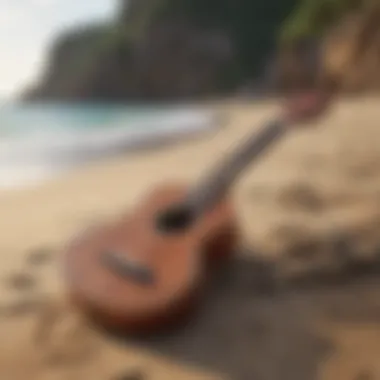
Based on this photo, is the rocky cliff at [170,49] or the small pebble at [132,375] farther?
the rocky cliff at [170,49]

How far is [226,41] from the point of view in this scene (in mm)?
745

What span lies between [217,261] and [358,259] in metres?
0.17

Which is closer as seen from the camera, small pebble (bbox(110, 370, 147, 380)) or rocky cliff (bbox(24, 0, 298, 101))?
small pebble (bbox(110, 370, 147, 380))

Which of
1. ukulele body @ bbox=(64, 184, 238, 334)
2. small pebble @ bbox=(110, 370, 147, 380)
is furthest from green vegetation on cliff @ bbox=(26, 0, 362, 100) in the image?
small pebble @ bbox=(110, 370, 147, 380)

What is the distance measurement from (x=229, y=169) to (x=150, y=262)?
0.15 metres

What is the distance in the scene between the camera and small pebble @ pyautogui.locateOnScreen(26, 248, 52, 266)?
0.66 m

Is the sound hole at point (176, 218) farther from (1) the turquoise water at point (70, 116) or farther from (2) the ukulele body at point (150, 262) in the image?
(1) the turquoise water at point (70, 116)

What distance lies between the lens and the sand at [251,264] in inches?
22.8

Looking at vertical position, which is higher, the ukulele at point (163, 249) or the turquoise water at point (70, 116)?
the turquoise water at point (70, 116)

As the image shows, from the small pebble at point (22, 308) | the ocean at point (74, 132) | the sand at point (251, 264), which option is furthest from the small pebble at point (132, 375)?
the ocean at point (74, 132)

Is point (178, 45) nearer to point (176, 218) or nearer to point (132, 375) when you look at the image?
point (176, 218)

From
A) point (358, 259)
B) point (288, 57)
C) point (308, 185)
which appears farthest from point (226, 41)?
point (358, 259)

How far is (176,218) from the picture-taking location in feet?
2.16

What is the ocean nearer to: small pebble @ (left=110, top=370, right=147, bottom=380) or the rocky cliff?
the rocky cliff
